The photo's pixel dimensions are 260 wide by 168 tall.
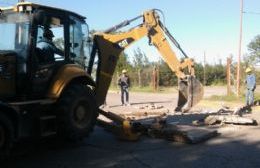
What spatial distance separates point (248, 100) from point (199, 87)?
7.11m

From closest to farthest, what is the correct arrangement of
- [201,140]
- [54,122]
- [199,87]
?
[54,122] → [201,140] → [199,87]

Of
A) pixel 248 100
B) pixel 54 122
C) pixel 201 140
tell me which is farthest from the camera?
pixel 248 100

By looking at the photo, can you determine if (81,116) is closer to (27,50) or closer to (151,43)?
(27,50)

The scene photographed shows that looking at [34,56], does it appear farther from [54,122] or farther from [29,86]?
[54,122]

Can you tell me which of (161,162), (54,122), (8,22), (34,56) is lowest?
(161,162)

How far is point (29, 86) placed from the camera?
9.86 m

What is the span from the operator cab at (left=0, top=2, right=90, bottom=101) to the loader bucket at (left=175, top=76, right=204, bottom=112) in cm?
535

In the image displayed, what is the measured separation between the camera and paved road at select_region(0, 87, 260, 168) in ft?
30.2

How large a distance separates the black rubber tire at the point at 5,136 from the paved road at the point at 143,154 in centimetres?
78

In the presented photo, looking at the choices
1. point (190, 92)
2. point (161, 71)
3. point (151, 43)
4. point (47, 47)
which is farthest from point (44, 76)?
point (161, 71)

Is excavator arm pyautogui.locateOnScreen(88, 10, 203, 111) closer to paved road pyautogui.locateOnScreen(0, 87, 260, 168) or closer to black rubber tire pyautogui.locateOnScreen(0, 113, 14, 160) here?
paved road pyautogui.locateOnScreen(0, 87, 260, 168)

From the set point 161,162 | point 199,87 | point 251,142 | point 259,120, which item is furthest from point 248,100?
point 161,162

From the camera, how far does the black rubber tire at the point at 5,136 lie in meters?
8.33

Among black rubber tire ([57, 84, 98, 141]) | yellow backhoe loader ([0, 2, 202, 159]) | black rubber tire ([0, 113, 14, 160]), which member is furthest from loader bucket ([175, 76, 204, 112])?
black rubber tire ([0, 113, 14, 160])
